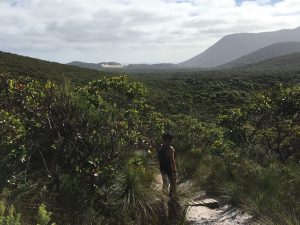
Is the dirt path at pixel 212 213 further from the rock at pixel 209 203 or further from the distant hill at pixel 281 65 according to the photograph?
the distant hill at pixel 281 65

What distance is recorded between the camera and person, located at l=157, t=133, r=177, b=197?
25.3ft

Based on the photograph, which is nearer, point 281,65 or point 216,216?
point 216,216

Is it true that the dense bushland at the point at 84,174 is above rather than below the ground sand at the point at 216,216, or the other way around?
above

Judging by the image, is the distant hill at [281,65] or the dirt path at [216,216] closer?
the dirt path at [216,216]

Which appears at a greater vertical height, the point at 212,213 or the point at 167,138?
the point at 167,138

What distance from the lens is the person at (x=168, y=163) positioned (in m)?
7.73

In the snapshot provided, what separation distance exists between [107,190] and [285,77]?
244 ft

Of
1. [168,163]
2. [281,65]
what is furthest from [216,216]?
[281,65]

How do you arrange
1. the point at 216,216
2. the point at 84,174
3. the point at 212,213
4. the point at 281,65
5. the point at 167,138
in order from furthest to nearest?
the point at 281,65 < the point at 212,213 < the point at 216,216 < the point at 167,138 < the point at 84,174

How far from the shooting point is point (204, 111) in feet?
165

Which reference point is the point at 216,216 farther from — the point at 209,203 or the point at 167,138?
the point at 167,138

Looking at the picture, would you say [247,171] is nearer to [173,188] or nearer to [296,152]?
[173,188]

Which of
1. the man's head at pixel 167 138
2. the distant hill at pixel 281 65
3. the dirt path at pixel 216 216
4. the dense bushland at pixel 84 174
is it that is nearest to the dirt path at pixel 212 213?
the dirt path at pixel 216 216

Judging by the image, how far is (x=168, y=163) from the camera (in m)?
7.96
